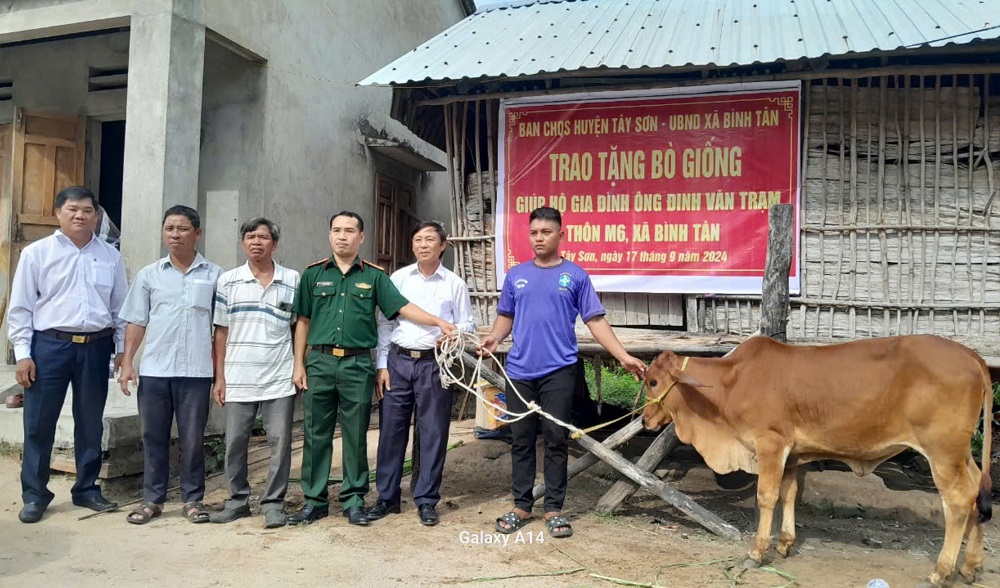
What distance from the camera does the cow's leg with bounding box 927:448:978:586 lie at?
346 centimetres

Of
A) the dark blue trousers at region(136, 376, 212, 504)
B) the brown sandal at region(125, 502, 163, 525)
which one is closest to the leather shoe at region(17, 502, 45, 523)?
the brown sandal at region(125, 502, 163, 525)

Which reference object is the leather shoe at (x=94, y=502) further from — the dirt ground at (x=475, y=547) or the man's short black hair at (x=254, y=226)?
the man's short black hair at (x=254, y=226)

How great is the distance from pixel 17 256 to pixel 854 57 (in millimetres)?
7281

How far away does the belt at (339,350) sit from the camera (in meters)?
4.14

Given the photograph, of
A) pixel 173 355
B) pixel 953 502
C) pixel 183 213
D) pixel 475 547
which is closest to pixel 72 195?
pixel 183 213

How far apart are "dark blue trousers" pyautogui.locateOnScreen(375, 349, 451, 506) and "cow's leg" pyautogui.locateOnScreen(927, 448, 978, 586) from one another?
253 cm

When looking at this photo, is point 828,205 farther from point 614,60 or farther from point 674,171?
point 614,60

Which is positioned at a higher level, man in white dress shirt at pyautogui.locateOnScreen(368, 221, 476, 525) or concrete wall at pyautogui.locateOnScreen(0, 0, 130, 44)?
concrete wall at pyautogui.locateOnScreen(0, 0, 130, 44)

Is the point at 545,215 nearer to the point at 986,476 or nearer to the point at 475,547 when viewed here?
the point at 475,547

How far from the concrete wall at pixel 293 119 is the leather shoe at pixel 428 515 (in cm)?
342

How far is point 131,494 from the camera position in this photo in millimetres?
4961

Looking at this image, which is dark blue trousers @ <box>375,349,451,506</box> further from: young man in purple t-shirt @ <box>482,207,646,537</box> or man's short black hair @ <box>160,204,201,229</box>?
man's short black hair @ <box>160,204,201,229</box>

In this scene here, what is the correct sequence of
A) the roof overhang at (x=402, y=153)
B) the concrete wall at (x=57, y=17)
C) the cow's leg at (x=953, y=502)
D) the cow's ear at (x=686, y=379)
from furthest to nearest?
1. the roof overhang at (x=402, y=153)
2. the concrete wall at (x=57, y=17)
3. the cow's ear at (x=686, y=379)
4. the cow's leg at (x=953, y=502)

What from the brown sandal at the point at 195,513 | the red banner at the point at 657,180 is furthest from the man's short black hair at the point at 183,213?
the red banner at the point at 657,180
